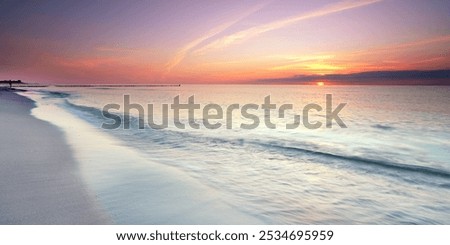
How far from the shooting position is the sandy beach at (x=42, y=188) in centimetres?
254

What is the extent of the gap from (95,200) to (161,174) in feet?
4.11

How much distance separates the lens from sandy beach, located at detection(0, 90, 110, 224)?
8.34ft

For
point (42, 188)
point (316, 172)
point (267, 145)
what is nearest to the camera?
point (42, 188)

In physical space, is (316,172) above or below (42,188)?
below

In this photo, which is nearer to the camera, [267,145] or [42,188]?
[42,188]

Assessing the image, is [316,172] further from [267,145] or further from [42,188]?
[42,188]

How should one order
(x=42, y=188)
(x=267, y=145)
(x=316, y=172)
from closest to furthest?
(x=42, y=188), (x=316, y=172), (x=267, y=145)

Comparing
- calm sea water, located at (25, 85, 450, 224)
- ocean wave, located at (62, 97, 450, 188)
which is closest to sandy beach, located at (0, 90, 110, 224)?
calm sea water, located at (25, 85, 450, 224)

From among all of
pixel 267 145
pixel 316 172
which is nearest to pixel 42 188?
pixel 316 172

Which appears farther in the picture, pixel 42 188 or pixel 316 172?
pixel 316 172

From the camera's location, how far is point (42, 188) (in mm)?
3139

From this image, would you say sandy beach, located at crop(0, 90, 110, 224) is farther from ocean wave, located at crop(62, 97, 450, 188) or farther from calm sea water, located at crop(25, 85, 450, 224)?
ocean wave, located at crop(62, 97, 450, 188)
